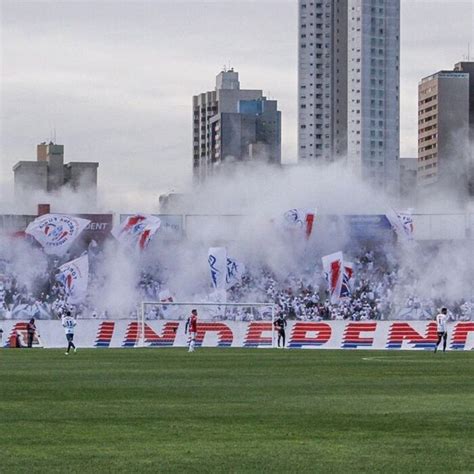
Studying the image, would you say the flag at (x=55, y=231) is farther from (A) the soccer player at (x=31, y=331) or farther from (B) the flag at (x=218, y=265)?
(A) the soccer player at (x=31, y=331)

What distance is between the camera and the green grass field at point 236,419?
60.0 ft

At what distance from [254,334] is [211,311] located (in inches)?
286

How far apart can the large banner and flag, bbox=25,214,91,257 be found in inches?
535

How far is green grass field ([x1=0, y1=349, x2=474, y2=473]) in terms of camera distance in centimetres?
1828

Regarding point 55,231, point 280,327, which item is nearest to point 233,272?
point 55,231

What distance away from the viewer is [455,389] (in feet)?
106

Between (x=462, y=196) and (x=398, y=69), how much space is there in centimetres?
5384

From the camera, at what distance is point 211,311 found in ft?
257

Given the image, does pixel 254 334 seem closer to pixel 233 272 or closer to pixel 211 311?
pixel 211 311

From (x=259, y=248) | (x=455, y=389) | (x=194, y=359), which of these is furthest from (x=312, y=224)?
(x=455, y=389)

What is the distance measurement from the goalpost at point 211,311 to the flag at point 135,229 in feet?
22.8

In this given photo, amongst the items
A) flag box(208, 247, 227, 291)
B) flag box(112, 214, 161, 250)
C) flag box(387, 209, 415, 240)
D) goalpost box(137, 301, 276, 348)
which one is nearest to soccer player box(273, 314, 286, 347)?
goalpost box(137, 301, 276, 348)

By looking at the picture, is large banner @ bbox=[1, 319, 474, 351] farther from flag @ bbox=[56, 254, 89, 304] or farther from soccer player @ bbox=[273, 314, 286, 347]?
flag @ bbox=[56, 254, 89, 304]

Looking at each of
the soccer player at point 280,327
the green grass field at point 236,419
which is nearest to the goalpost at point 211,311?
the soccer player at point 280,327
